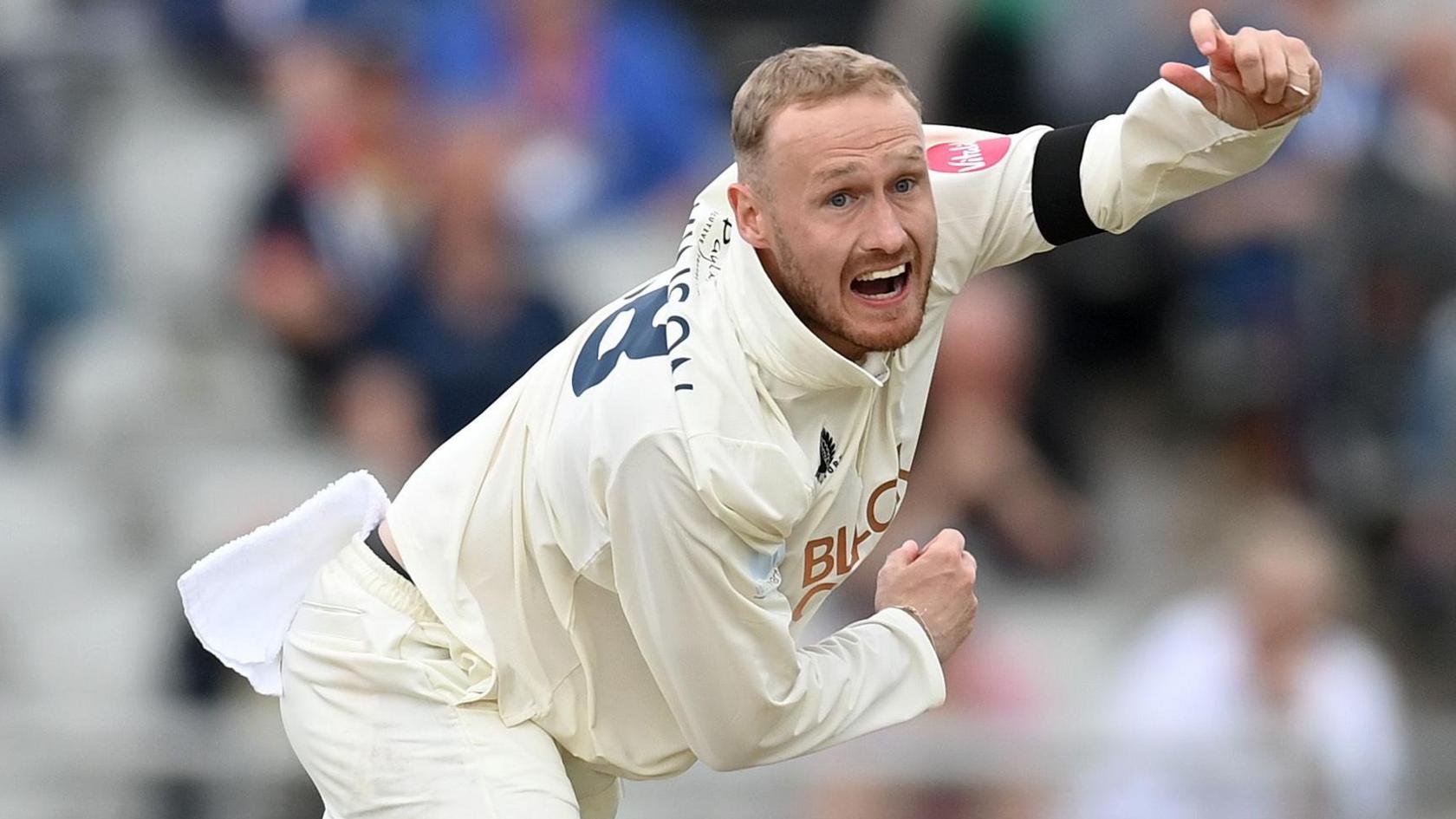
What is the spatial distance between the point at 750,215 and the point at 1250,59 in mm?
799

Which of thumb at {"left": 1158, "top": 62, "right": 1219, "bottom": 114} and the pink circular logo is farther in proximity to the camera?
Answer: the pink circular logo

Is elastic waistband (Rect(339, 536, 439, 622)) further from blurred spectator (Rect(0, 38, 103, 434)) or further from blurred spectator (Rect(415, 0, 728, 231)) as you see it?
blurred spectator (Rect(0, 38, 103, 434))

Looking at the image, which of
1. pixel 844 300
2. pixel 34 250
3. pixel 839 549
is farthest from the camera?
pixel 34 250

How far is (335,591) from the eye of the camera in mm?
4035

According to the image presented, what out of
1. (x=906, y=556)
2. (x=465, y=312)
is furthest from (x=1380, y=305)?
(x=906, y=556)

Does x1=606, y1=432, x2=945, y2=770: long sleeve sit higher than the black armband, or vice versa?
the black armband

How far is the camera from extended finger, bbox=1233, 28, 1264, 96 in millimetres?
3533

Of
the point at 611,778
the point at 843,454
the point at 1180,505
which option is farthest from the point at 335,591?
the point at 1180,505

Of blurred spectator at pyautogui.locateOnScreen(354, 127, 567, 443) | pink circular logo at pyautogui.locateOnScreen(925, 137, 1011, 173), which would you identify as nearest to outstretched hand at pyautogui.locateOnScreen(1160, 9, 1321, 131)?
pink circular logo at pyautogui.locateOnScreen(925, 137, 1011, 173)

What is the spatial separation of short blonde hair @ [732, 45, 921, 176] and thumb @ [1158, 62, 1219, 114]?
40cm

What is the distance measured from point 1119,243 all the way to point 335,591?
3.91m

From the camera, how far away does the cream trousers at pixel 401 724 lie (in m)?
3.83

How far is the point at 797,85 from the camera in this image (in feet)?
11.7

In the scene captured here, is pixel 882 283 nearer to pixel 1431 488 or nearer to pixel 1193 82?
pixel 1193 82
